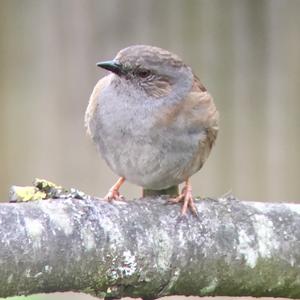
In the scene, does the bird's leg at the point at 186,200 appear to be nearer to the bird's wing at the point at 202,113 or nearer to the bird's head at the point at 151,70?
the bird's wing at the point at 202,113

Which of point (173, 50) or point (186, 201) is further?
point (173, 50)

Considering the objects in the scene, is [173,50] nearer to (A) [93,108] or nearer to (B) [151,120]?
(A) [93,108]

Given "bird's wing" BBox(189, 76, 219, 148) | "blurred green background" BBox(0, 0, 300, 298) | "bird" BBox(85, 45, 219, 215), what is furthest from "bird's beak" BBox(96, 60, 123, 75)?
"blurred green background" BBox(0, 0, 300, 298)

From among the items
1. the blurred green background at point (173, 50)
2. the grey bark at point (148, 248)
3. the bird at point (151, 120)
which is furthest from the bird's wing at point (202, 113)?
the blurred green background at point (173, 50)

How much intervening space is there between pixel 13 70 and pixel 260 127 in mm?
1578

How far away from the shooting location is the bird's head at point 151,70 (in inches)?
142

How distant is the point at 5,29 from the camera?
6.25 meters

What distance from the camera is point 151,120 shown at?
3.53 metres

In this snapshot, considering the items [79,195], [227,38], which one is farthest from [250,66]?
[79,195]

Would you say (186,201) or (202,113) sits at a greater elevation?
(202,113)

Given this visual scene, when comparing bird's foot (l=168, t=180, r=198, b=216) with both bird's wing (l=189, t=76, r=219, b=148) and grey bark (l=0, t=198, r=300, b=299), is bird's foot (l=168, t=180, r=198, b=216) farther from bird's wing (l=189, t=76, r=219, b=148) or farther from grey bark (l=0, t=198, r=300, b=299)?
bird's wing (l=189, t=76, r=219, b=148)

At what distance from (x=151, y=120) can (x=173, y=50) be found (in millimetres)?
2605

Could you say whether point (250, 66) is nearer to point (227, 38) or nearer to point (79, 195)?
point (227, 38)

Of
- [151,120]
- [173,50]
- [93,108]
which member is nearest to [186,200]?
[151,120]
